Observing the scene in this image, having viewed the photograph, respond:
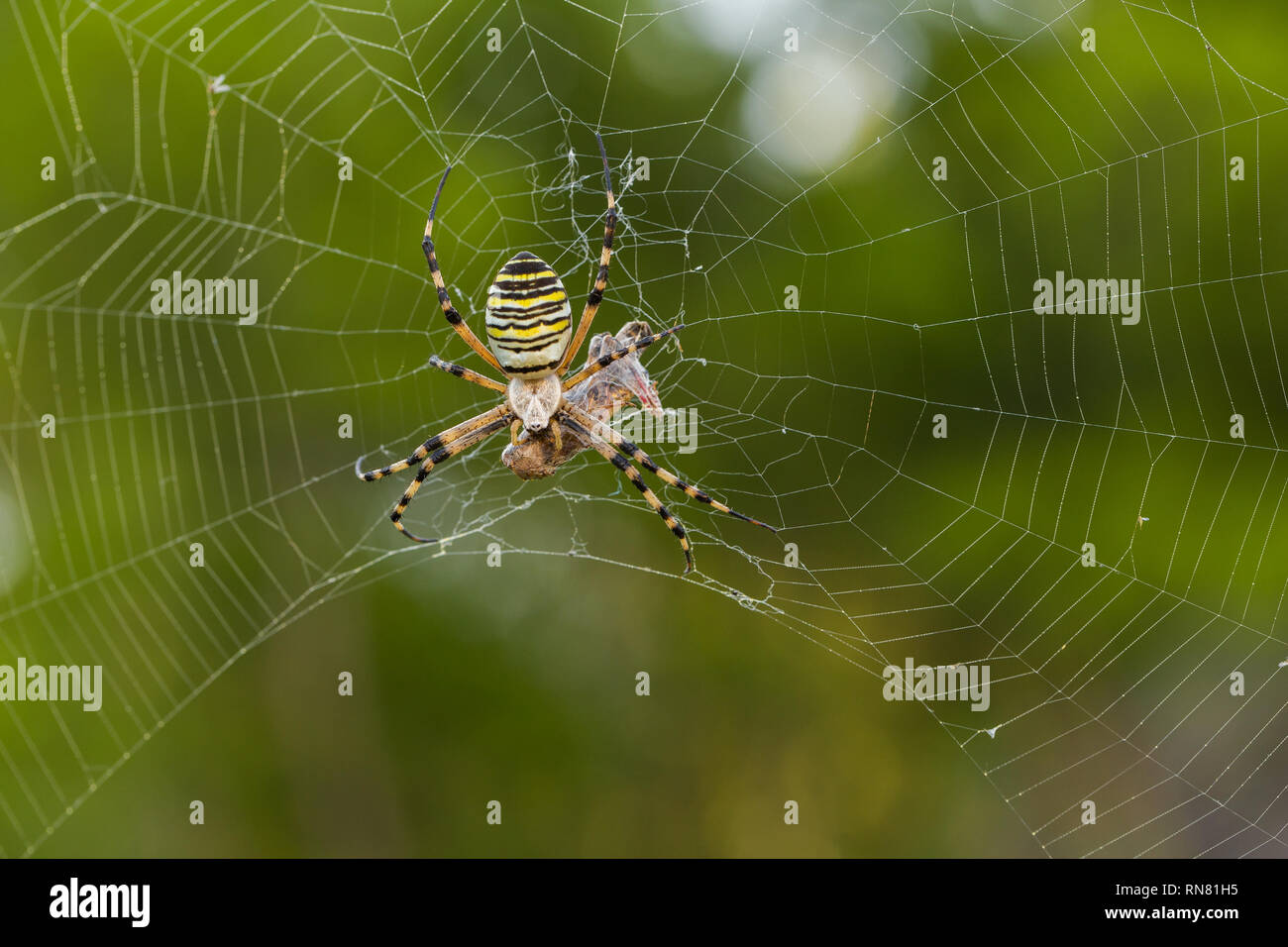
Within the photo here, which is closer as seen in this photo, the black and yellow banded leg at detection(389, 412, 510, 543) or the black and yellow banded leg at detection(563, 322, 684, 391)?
the black and yellow banded leg at detection(563, 322, 684, 391)

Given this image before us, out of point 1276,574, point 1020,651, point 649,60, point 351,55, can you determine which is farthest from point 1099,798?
point 351,55

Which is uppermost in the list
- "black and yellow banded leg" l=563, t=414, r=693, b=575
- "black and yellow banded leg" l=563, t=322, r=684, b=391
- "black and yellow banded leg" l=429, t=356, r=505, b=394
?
"black and yellow banded leg" l=429, t=356, r=505, b=394

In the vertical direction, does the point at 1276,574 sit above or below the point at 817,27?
below

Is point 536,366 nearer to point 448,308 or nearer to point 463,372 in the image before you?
point 463,372

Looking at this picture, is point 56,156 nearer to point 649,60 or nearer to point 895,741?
point 649,60

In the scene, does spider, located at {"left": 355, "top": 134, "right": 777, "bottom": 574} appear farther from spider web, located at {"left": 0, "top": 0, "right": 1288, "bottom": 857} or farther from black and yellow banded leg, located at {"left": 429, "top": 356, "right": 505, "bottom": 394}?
spider web, located at {"left": 0, "top": 0, "right": 1288, "bottom": 857}

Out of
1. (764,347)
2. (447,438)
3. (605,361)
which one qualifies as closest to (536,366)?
(605,361)

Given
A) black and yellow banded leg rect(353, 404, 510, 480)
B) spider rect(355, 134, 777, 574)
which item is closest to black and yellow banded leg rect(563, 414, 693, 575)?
spider rect(355, 134, 777, 574)
